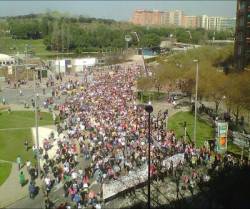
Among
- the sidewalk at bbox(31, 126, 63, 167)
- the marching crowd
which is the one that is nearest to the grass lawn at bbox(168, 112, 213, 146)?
the marching crowd

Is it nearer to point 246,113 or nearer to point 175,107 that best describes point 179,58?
point 175,107

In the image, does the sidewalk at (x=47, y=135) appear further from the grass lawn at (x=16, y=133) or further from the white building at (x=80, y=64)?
the white building at (x=80, y=64)

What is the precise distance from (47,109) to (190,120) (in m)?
17.1

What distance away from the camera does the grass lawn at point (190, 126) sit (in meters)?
40.0

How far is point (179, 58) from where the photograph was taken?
7894cm

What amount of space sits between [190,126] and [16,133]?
16508 millimetres

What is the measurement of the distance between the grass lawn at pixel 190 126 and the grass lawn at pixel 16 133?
1255cm

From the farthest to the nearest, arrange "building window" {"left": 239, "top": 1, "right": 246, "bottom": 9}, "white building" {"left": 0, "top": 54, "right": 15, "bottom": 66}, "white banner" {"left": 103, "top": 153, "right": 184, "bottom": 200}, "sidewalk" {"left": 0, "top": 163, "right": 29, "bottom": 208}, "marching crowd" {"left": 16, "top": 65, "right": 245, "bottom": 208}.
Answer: "white building" {"left": 0, "top": 54, "right": 15, "bottom": 66}, "building window" {"left": 239, "top": 1, "right": 246, "bottom": 9}, "marching crowd" {"left": 16, "top": 65, "right": 245, "bottom": 208}, "sidewalk" {"left": 0, "top": 163, "right": 29, "bottom": 208}, "white banner" {"left": 103, "top": 153, "right": 184, "bottom": 200}

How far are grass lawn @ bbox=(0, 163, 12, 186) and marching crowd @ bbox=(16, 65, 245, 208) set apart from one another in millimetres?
2558

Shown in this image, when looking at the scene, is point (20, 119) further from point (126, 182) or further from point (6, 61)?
point (6, 61)

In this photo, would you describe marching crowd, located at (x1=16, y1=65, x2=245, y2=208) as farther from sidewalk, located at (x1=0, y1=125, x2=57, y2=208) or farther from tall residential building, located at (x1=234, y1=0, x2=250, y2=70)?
tall residential building, located at (x1=234, y1=0, x2=250, y2=70)

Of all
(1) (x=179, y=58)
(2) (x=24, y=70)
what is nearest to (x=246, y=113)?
(1) (x=179, y=58)

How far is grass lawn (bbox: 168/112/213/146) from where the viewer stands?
131ft

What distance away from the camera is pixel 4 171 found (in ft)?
102
